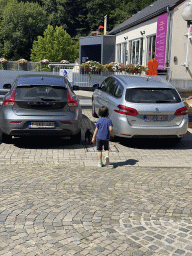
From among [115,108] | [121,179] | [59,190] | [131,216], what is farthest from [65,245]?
[115,108]

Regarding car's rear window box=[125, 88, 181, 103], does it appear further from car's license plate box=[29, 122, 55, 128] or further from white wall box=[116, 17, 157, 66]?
white wall box=[116, 17, 157, 66]

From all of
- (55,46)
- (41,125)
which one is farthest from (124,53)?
(55,46)

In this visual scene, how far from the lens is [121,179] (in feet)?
20.4

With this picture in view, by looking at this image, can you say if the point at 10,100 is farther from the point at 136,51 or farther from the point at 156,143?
the point at 136,51

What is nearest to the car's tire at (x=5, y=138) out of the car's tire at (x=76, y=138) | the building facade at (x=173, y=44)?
the car's tire at (x=76, y=138)

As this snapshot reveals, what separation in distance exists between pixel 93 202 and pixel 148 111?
372 cm

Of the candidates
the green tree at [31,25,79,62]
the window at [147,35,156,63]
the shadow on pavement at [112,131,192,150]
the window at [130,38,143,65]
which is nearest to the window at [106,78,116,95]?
the shadow on pavement at [112,131,192,150]

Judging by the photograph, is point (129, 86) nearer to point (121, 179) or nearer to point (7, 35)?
point (121, 179)

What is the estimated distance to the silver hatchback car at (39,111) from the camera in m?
7.95

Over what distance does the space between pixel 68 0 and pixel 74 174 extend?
75.9 meters

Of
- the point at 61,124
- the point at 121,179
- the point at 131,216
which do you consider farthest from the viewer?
the point at 61,124

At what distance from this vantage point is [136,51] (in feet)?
89.5

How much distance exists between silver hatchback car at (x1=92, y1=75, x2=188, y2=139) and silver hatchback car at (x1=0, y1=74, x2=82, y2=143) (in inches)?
41.1

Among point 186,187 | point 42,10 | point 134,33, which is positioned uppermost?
point 42,10
